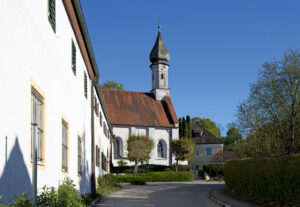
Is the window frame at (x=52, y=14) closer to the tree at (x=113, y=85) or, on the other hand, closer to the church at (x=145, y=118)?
the church at (x=145, y=118)

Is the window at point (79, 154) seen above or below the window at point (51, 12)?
below

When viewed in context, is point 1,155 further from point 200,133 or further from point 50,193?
point 200,133

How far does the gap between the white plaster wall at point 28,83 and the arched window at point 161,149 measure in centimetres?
4242

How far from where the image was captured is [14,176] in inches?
224

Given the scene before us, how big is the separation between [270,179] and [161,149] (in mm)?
41199

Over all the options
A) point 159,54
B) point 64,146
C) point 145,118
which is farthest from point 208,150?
point 64,146

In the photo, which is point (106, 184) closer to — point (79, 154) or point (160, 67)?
point (79, 154)

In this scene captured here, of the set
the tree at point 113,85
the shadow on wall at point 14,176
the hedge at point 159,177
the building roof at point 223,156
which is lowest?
the hedge at point 159,177

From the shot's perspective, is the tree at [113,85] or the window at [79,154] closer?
the window at [79,154]

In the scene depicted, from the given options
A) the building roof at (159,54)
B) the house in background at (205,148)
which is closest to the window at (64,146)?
the building roof at (159,54)

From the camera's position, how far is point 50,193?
7.36 m

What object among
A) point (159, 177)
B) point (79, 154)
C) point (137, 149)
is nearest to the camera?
point (79, 154)

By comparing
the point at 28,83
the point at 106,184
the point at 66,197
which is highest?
the point at 28,83

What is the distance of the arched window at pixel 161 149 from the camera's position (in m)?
53.6
